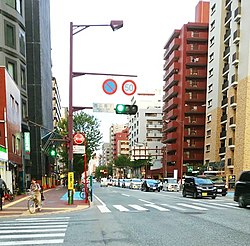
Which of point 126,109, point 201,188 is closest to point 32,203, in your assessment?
point 126,109

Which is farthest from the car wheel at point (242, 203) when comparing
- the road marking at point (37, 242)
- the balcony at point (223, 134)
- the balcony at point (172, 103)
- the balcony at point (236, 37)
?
the balcony at point (172, 103)

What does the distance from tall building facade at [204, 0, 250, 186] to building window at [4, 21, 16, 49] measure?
28.7m

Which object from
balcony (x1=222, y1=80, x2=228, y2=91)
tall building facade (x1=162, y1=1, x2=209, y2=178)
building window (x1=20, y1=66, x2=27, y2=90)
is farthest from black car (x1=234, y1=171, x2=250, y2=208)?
tall building facade (x1=162, y1=1, x2=209, y2=178)

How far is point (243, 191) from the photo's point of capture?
1688 cm

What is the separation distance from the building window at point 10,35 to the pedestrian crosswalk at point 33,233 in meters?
25.2

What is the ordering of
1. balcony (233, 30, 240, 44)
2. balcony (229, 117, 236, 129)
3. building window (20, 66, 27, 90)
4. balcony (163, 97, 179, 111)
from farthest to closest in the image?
balcony (163, 97, 179, 111), balcony (233, 30, 240, 44), balcony (229, 117, 236, 129), building window (20, 66, 27, 90)

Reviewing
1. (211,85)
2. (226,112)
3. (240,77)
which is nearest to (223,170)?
(226,112)

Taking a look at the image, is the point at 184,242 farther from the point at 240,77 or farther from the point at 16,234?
the point at 240,77

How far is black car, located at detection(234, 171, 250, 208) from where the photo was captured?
16.5 meters

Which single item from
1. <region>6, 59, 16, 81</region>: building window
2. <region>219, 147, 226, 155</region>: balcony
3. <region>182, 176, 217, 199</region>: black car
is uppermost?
<region>6, 59, 16, 81</region>: building window

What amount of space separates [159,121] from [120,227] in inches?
3613

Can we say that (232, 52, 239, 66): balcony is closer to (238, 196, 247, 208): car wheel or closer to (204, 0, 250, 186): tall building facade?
(204, 0, 250, 186): tall building facade

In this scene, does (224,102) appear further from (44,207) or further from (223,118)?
(44,207)

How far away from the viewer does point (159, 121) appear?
101312 millimetres
